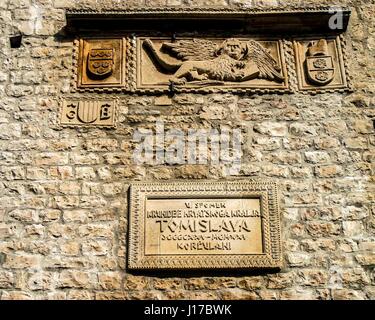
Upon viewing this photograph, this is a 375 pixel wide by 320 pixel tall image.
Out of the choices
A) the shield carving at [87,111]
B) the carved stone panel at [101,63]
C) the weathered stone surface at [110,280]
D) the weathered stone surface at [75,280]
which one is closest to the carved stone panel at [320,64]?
the carved stone panel at [101,63]

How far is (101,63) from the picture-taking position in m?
5.16

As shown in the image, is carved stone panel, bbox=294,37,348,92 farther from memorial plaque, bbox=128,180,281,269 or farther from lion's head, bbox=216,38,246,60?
memorial plaque, bbox=128,180,281,269

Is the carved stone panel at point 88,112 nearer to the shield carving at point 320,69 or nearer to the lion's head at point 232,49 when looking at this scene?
the lion's head at point 232,49

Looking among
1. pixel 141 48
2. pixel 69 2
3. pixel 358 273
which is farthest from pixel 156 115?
pixel 358 273

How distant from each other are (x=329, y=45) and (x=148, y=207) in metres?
2.35

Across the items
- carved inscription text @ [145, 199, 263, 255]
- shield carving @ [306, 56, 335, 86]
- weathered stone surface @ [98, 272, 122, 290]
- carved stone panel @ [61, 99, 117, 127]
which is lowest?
weathered stone surface @ [98, 272, 122, 290]

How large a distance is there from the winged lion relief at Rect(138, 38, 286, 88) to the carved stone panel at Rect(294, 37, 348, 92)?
194 millimetres

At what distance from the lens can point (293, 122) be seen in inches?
194

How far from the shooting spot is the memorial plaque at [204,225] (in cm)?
439

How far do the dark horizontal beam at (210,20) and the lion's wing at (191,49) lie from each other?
0.16 metres

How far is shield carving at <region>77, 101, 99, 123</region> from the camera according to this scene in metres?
4.93

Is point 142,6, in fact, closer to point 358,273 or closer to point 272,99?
point 272,99

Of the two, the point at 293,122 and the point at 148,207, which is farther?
the point at 293,122

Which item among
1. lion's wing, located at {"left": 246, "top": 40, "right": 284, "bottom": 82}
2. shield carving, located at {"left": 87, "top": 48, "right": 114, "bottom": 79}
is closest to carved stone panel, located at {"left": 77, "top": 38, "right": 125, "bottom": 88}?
shield carving, located at {"left": 87, "top": 48, "right": 114, "bottom": 79}
